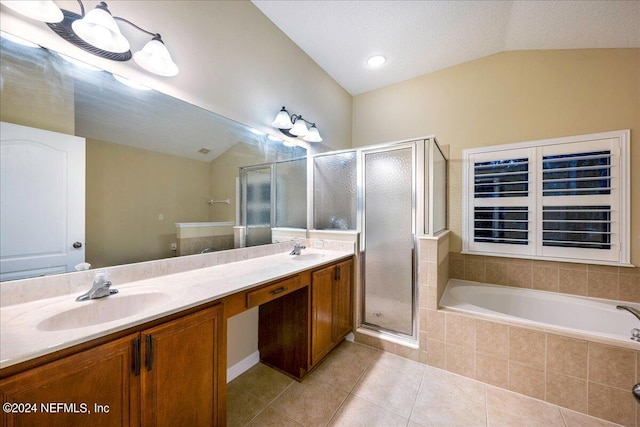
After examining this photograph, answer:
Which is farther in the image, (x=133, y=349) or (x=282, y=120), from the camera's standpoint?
(x=282, y=120)

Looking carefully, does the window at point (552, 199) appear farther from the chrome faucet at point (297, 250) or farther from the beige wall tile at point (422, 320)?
the chrome faucet at point (297, 250)

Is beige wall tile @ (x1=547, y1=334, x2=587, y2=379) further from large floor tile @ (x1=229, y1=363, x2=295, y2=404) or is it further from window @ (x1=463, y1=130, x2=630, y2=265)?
large floor tile @ (x1=229, y1=363, x2=295, y2=404)

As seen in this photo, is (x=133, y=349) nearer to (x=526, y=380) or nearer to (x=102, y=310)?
(x=102, y=310)

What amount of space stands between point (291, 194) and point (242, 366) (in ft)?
5.06

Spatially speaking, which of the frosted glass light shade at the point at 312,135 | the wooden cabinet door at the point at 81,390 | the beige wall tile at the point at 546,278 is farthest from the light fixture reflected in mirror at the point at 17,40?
the beige wall tile at the point at 546,278

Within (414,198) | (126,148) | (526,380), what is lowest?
(526,380)

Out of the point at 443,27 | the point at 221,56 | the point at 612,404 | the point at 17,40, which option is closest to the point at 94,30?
the point at 17,40

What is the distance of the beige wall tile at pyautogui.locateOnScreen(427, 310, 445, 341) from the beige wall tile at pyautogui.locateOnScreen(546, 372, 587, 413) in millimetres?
657

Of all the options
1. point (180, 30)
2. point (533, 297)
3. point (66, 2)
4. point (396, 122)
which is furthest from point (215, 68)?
point (533, 297)

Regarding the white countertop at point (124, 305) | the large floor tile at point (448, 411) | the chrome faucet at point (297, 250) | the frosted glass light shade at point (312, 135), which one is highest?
the frosted glass light shade at point (312, 135)

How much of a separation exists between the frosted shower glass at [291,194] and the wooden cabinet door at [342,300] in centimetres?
→ 66

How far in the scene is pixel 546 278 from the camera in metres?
2.30

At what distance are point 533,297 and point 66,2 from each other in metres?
3.89

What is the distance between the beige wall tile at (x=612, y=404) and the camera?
139 cm
